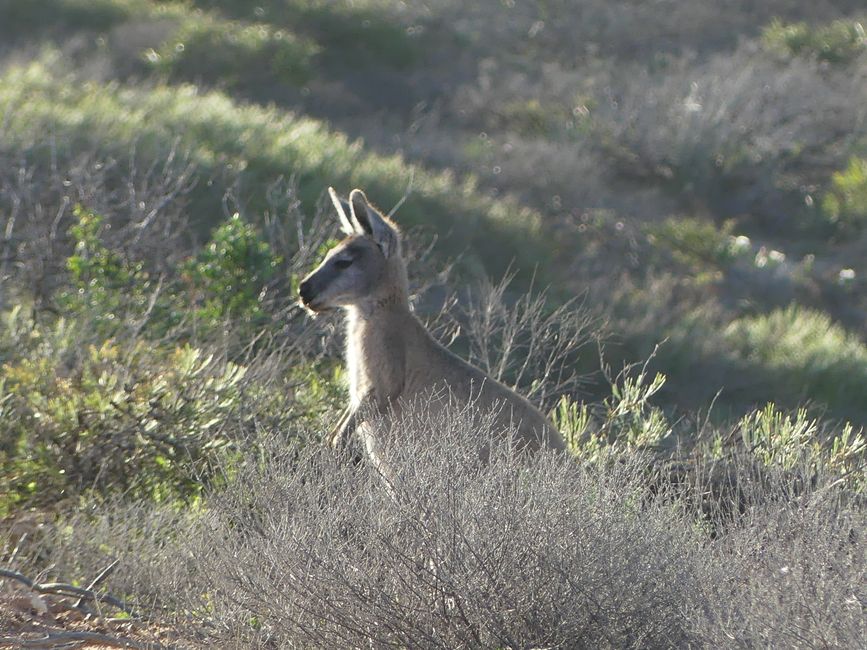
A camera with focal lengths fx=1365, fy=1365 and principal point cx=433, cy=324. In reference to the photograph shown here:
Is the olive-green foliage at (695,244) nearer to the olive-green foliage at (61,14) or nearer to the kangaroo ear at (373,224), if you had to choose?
the olive-green foliage at (61,14)

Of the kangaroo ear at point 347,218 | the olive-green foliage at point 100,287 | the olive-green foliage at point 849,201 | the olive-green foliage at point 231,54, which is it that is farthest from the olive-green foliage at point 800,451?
the olive-green foliage at point 231,54

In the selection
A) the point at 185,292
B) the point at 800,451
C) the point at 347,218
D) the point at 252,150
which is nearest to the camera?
the point at 800,451

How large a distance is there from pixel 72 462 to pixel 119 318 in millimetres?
2266

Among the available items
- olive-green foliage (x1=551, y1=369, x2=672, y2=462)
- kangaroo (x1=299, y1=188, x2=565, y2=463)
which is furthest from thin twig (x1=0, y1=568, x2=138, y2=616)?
olive-green foliage (x1=551, y1=369, x2=672, y2=462)

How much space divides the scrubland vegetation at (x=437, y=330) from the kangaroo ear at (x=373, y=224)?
3.63 ft

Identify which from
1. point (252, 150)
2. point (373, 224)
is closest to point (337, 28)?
point (252, 150)

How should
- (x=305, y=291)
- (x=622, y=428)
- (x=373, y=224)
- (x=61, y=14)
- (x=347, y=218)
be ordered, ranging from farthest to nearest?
1. (x=61, y=14)
2. (x=622, y=428)
3. (x=347, y=218)
4. (x=373, y=224)
5. (x=305, y=291)

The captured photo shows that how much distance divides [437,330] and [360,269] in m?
3.21

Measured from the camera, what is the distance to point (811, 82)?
97.9 ft

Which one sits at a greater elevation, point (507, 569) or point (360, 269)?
point (507, 569)

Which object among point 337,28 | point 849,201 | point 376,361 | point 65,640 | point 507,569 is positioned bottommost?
point 849,201

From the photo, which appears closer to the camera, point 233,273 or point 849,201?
point 233,273

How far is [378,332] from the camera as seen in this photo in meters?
8.14

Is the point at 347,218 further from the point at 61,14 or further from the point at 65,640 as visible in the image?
the point at 61,14
